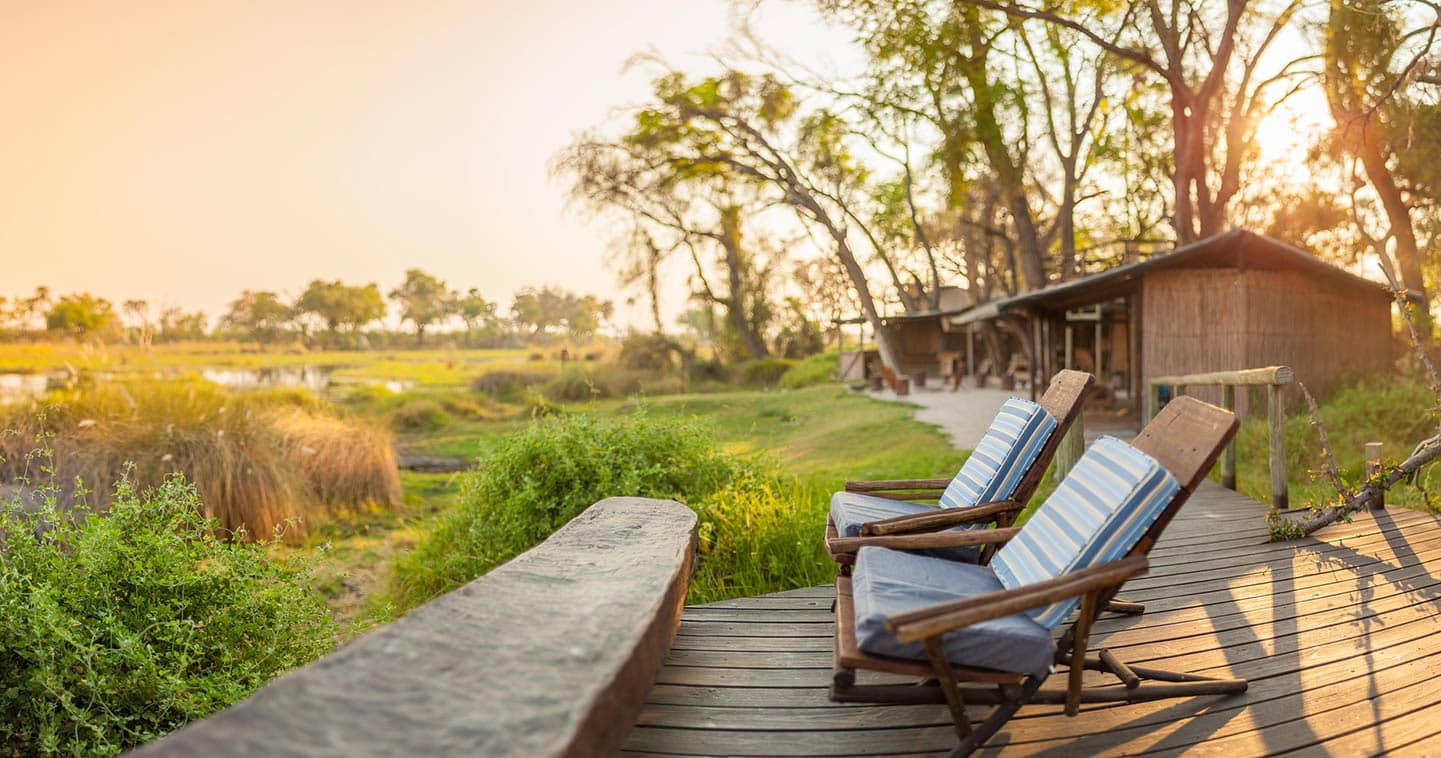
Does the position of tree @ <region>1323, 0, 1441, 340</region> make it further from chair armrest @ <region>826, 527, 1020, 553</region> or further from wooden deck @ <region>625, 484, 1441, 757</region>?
chair armrest @ <region>826, 527, 1020, 553</region>

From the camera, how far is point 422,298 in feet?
247

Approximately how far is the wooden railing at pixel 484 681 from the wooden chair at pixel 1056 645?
2.02ft

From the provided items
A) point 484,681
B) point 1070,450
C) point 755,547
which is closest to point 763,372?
point 1070,450

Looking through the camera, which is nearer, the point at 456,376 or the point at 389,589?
the point at 389,589

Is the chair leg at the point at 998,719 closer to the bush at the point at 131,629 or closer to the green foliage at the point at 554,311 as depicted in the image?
the bush at the point at 131,629

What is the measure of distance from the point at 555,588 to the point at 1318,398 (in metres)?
14.8

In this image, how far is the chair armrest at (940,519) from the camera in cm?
338

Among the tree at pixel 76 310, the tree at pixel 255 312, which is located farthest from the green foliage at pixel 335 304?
the tree at pixel 76 310

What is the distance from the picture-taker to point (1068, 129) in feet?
70.6

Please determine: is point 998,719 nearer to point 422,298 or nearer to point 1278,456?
point 1278,456

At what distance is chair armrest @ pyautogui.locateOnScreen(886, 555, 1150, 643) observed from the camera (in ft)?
7.03

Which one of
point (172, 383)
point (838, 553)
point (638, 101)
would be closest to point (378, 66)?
point (172, 383)

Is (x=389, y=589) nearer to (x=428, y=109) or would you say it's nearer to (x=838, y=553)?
(x=838, y=553)

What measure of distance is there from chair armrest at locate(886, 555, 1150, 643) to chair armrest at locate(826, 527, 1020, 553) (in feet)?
1.94
